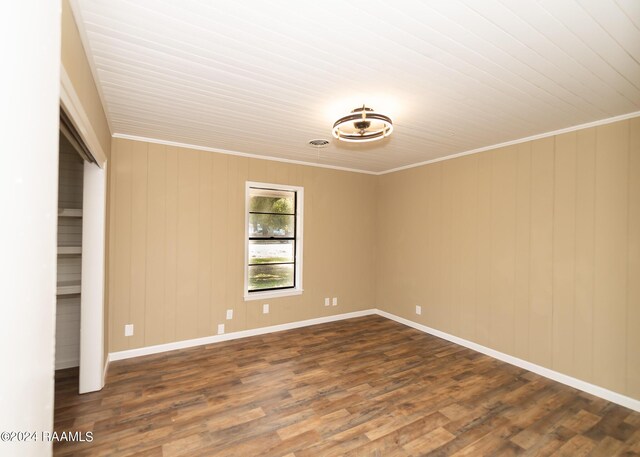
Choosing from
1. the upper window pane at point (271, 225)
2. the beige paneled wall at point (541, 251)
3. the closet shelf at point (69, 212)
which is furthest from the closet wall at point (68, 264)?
the beige paneled wall at point (541, 251)

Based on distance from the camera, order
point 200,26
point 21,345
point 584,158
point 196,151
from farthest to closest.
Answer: point 196,151 → point 584,158 → point 200,26 → point 21,345

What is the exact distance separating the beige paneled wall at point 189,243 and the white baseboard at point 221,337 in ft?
Result: 0.22

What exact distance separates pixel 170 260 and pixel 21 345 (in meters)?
3.23

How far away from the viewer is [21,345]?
760 mm

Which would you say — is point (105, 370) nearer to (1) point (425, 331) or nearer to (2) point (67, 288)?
(2) point (67, 288)

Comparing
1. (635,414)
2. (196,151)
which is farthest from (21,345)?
(635,414)

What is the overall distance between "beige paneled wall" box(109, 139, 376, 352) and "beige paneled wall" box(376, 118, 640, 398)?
166 cm

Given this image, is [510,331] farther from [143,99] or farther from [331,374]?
[143,99]

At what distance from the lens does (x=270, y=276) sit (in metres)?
4.61

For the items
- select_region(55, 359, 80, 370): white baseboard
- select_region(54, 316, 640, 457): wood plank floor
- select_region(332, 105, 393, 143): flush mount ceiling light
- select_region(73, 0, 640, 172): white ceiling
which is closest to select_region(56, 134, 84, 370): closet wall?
select_region(55, 359, 80, 370): white baseboard

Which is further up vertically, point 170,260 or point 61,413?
point 170,260

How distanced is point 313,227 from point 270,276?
1019 millimetres

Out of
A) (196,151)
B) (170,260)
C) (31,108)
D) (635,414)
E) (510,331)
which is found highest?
(196,151)

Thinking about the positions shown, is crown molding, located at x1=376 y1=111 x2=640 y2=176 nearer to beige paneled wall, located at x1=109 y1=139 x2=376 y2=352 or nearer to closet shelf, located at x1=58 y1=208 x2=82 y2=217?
beige paneled wall, located at x1=109 y1=139 x2=376 y2=352
